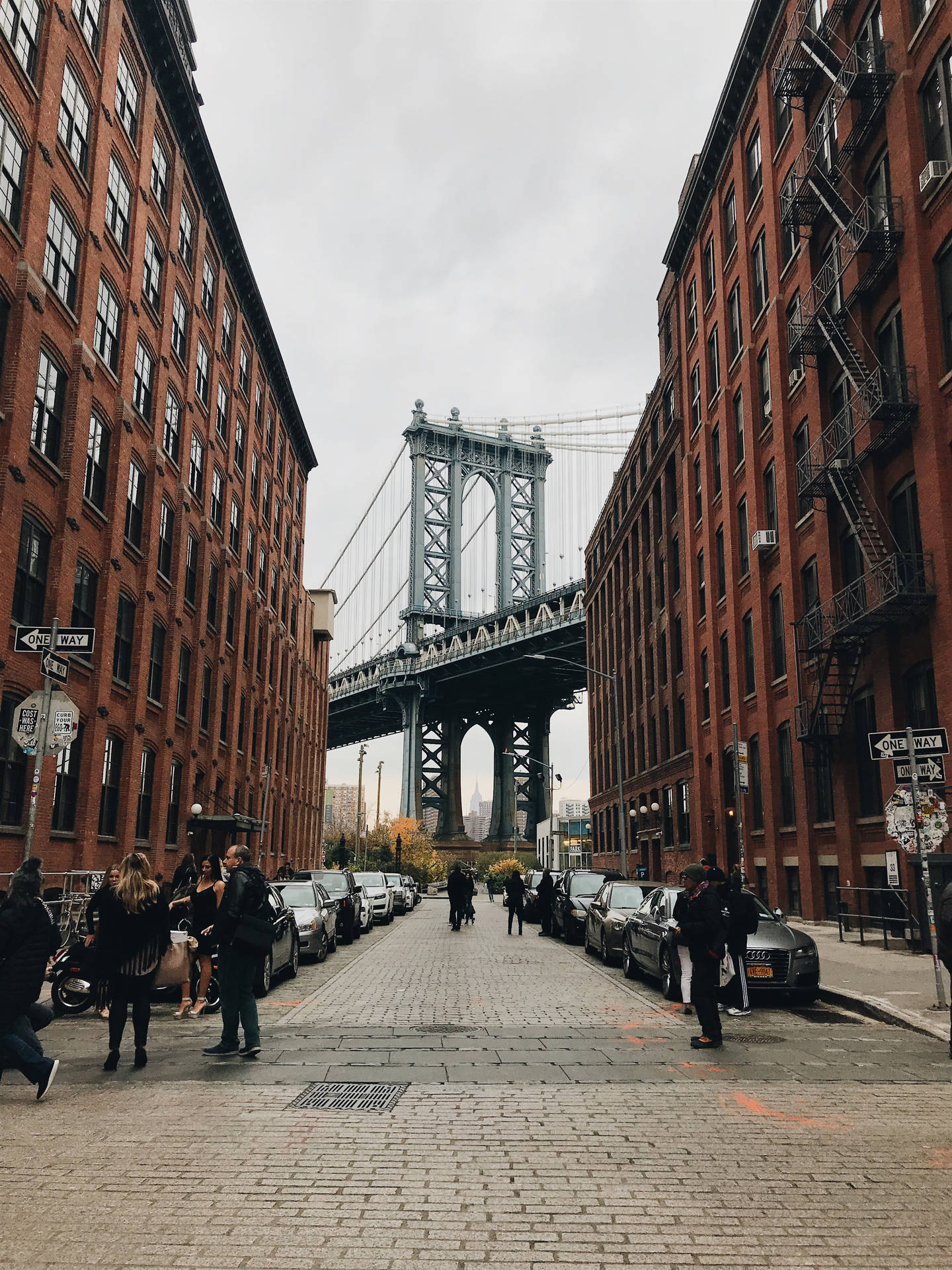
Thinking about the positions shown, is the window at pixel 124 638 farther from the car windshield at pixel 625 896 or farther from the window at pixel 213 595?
the car windshield at pixel 625 896

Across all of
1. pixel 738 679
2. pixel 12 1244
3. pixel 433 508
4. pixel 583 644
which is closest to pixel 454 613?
pixel 433 508

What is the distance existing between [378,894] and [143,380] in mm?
16856

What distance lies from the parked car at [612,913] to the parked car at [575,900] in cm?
264

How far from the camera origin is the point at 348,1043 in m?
10.6

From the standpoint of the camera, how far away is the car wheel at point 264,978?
14.2 metres

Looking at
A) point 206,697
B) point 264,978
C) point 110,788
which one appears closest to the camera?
point 264,978

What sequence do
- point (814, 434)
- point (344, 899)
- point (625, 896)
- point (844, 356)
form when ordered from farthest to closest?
point (814, 434), point (844, 356), point (344, 899), point (625, 896)

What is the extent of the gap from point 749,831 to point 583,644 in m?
52.2

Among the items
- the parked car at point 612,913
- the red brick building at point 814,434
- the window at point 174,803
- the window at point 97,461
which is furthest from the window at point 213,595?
the parked car at point 612,913

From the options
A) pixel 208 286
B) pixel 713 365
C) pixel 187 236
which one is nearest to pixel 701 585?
pixel 713 365

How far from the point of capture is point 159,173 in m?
31.8

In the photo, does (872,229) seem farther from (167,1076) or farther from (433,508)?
(433,508)

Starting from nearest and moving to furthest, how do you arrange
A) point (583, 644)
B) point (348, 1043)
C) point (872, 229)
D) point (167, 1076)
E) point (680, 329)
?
point (167, 1076) → point (348, 1043) → point (872, 229) → point (680, 329) → point (583, 644)

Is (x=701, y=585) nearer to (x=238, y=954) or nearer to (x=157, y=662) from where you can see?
(x=157, y=662)
